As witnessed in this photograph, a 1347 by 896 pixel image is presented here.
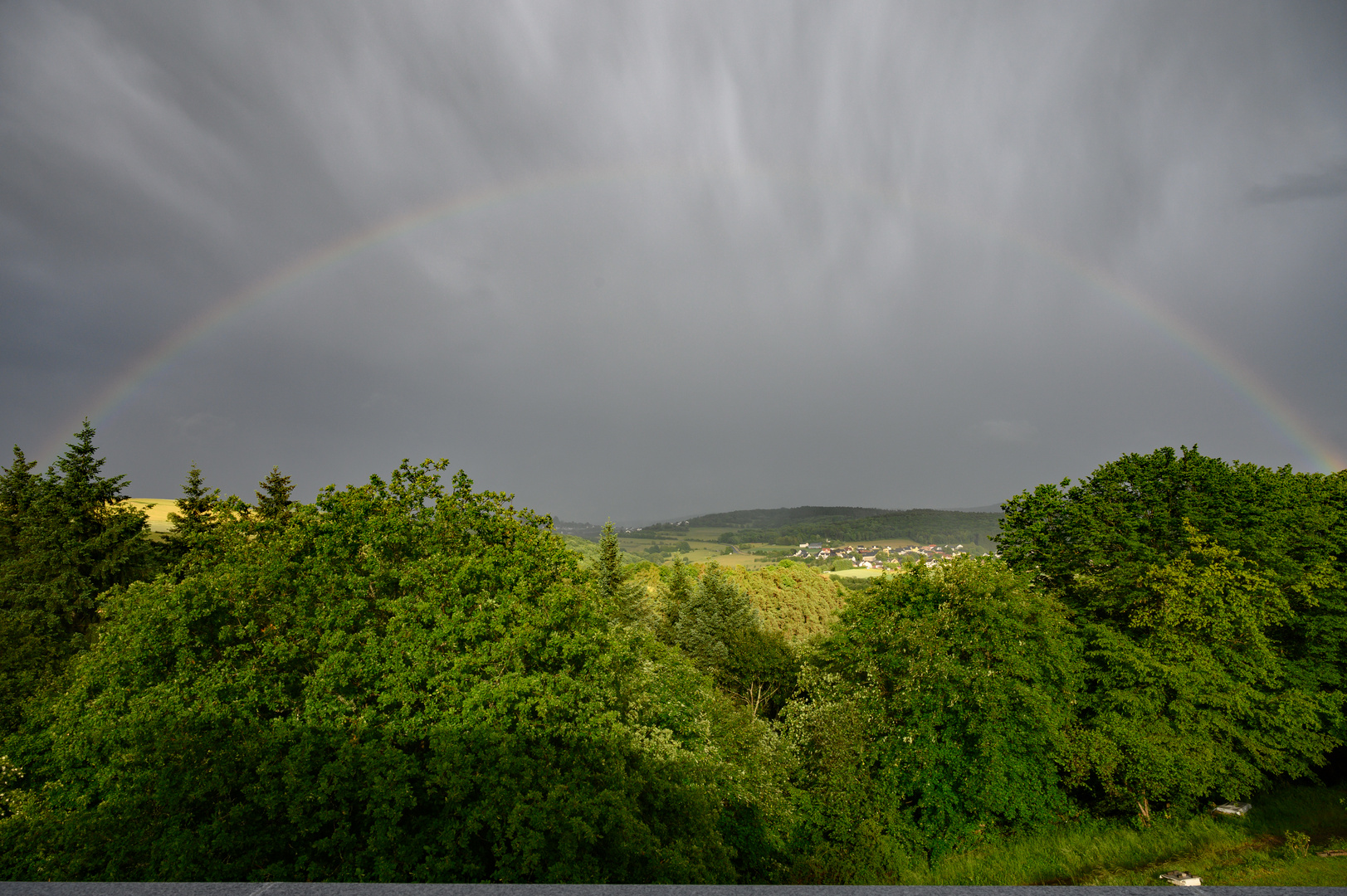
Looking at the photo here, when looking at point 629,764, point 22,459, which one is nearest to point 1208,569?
point 629,764

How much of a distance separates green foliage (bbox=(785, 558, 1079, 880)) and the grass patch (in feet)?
3.07

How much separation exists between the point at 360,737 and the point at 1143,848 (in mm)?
27218

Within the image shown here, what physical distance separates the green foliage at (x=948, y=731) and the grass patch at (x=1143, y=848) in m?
0.94

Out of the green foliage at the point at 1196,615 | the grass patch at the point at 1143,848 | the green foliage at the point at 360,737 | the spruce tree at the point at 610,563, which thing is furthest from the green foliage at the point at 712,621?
the green foliage at the point at 360,737

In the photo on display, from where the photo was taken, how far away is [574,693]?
16922 mm

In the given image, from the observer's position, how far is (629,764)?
17891 mm

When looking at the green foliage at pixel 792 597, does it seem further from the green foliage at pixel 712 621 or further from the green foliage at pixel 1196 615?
the green foliage at pixel 1196 615

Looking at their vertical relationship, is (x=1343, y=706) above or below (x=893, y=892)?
below

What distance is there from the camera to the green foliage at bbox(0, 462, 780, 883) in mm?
14430

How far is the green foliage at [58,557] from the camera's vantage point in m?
24.6

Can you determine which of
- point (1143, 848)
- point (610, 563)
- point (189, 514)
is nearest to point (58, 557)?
point (189, 514)

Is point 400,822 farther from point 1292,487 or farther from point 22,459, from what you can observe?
point 1292,487

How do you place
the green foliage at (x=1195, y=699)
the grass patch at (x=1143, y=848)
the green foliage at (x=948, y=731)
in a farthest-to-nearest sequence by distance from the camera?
1. the green foliage at (x=1195, y=699)
2. the green foliage at (x=948, y=731)
3. the grass patch at (x=1143, y=848)

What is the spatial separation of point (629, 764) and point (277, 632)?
10737mm
